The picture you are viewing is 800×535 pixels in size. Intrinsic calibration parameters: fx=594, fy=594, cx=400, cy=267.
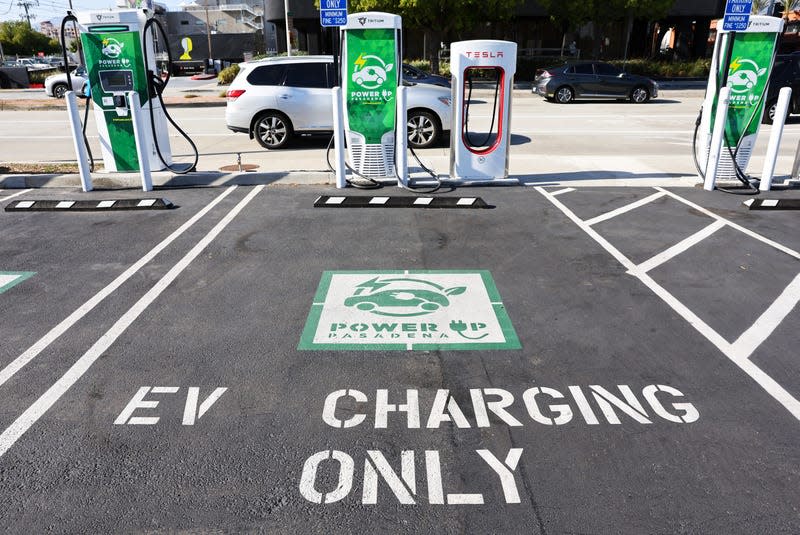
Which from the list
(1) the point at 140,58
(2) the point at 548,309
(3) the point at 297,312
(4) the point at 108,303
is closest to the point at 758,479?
(2) the point at 548,309

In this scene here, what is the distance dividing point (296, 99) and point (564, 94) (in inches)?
517

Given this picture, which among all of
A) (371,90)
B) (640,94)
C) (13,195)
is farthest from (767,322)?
(640,94)

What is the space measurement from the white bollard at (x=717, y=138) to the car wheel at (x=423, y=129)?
5.30 meters

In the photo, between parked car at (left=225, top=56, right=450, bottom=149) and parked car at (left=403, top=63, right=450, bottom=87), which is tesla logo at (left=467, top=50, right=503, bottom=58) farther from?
parked car at (left=403, top=63, right=450, bottom=87)

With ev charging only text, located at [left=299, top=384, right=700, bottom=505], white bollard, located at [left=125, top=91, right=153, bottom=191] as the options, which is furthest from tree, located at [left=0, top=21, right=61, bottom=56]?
ev charging only text, located at [left=299, top=384, right=700, bottom=505]

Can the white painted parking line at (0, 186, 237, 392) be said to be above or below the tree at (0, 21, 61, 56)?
below

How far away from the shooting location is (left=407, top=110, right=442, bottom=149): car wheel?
12.4m

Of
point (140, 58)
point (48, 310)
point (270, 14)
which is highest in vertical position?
Answer: point (270, 14)

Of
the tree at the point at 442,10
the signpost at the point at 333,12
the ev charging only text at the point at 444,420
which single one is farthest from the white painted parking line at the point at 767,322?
the tree at the point at 442,10

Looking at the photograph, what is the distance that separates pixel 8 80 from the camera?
33750 millimetres

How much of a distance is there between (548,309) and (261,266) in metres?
2.96

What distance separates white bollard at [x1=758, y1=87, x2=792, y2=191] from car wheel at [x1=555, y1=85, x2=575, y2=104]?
1331 cm

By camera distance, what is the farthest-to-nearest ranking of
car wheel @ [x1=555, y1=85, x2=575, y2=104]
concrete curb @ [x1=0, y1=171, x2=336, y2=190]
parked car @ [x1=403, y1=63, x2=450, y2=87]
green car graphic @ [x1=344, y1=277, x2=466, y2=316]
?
car wheel @ [x1=555, y1=85, x2=575, y2=104], parked car @ [x1=403, y1=63, x2=450, y2=87], concrete curb @ [x1=0, y1=171, x2=336, y2=190], green car graphic @ [x1=344, y1=277, x2=466, y2=316]

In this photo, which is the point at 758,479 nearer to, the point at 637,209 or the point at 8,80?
the point at 637,209
